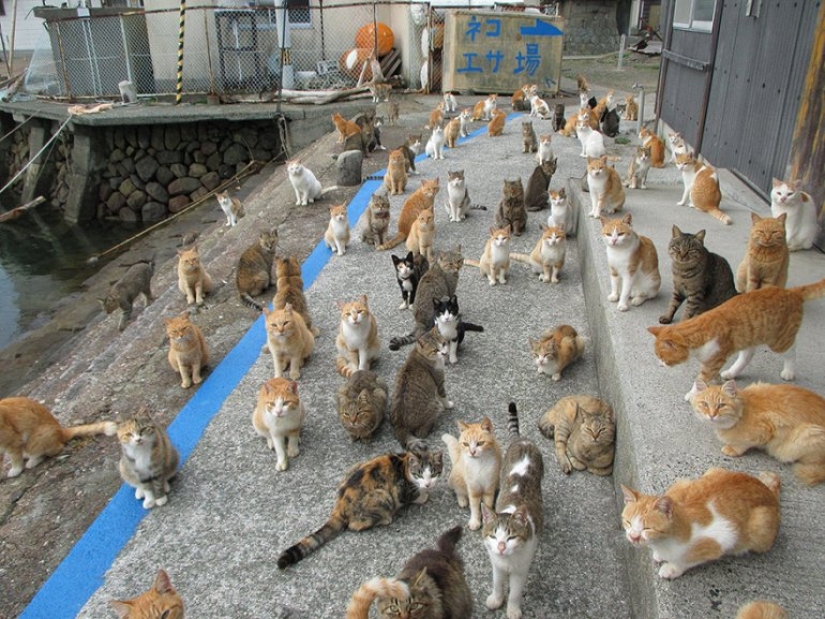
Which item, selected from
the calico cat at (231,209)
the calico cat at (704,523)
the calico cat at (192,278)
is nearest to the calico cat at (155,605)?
the calico cat at (704,523)

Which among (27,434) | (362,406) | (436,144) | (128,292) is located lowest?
(128,292)

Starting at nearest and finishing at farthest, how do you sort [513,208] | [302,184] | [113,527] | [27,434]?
[113,527], [27,434], [513,208], [302,184]

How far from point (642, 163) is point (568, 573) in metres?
5.72

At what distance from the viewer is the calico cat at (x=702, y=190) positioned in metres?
6.02

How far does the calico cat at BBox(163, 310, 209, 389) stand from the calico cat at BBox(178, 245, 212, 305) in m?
1.45

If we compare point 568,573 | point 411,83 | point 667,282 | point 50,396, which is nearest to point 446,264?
point 667,282

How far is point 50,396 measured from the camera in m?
5.34

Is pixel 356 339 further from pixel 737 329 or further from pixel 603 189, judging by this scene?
pixel 603 189

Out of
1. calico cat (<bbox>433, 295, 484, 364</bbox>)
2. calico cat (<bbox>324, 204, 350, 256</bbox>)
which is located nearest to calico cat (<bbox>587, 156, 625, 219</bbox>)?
calico cat (<bbox>433, 295, 484, 364</bbox>)

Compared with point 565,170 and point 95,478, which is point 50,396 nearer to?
point 95,478

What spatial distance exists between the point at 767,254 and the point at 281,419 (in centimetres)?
315

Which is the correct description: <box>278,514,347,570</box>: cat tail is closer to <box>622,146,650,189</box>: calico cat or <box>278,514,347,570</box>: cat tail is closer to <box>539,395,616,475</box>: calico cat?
<box>539,395,616,475</box>: calico cat

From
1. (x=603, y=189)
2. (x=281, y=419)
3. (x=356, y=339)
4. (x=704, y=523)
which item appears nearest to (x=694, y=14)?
(x=603, y=189)

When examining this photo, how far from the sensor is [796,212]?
4.85 m
